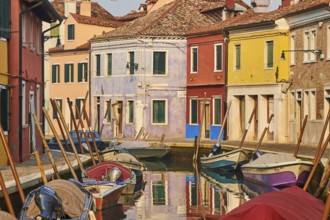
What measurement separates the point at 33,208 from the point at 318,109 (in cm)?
2586

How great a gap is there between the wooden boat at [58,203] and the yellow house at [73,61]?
4148cm

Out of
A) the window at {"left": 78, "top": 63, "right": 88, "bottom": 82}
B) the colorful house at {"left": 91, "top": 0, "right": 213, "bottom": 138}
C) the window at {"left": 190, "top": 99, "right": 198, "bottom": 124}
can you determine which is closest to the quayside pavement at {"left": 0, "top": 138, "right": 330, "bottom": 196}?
the window at {"left": 190, "top": 99, "right": 198, "bottom": 124}

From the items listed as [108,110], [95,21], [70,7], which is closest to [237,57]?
[108,110]

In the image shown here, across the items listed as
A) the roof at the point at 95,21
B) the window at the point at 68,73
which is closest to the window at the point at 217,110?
the roof at the point at 95,21

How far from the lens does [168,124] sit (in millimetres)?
55406

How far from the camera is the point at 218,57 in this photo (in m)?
52.4

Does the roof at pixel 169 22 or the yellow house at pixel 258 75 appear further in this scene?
the roof at pixel 169 22

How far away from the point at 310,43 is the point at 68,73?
23.1m

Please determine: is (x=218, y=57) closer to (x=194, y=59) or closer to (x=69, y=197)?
(x=194, y=59)

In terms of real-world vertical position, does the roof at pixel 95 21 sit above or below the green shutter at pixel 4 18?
above

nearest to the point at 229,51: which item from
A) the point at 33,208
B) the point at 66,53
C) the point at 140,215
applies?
the point at 66,53

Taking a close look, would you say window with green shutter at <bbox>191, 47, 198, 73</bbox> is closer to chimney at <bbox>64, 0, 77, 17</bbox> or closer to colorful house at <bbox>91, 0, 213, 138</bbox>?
colorful house at <bbox>91, 0, 213, 138</bbox>

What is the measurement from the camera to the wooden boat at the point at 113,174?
29.0m

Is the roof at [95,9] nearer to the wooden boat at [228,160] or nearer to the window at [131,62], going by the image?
the window at [131,62]
